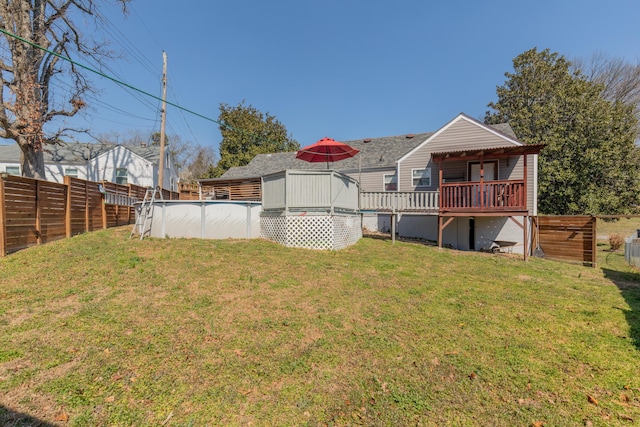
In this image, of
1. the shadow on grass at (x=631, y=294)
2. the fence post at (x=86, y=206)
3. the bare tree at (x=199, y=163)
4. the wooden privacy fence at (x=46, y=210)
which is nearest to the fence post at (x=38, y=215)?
the wooden privacy fence at (x=46, y=210)

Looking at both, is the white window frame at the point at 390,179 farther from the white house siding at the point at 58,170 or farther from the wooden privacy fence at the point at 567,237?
Answer: the white house siding at the point at 58,170

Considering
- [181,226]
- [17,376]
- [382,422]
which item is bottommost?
[382,422]

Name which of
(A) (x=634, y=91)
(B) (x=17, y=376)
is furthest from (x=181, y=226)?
(A) (x=634, y=91)

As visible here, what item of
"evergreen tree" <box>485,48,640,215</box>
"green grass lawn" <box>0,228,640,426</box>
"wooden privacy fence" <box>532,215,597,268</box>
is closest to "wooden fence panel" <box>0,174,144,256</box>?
"green grass lawn" <box>0,228,640,426</box>

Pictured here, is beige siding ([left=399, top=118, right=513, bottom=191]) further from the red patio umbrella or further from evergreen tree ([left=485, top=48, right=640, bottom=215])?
evergreen tree ([left=485, top=48, right=640, bottom=215])

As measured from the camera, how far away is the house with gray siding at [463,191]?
36.1 feet

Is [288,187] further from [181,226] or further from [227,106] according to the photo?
[227,106]

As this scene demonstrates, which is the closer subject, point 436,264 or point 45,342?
point 45,342

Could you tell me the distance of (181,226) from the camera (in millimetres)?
9414

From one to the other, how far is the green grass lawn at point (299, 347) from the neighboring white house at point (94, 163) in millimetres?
19983

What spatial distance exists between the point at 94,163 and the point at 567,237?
30518mm

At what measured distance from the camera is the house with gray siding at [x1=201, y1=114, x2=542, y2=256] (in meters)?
11.0

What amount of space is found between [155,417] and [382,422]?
2.00m

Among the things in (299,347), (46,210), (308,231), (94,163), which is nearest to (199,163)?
(94,163)
